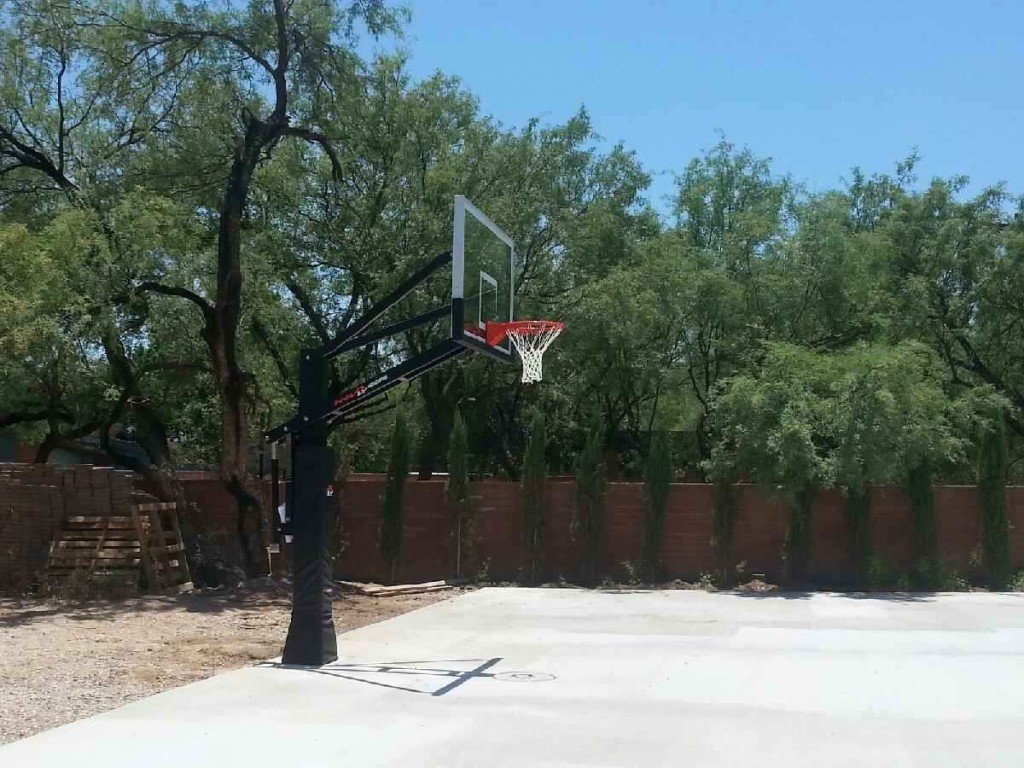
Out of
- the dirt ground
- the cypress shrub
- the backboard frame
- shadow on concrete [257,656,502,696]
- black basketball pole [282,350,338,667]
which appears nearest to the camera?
the dirt ground

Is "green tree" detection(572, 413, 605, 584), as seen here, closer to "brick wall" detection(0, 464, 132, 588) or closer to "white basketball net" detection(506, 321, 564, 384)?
"white basketball net" detection(506, 321, 564, 384)

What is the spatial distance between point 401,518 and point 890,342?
1082 cm

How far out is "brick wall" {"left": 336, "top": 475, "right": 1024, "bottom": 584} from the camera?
827 inches

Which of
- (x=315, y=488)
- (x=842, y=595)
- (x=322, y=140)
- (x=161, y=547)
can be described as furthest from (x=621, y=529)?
(x=315, y=488)

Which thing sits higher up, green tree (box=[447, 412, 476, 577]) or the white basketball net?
the white basketball net

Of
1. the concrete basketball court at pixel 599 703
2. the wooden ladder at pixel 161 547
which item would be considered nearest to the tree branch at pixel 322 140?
the wooden ladder at pixel 161 547

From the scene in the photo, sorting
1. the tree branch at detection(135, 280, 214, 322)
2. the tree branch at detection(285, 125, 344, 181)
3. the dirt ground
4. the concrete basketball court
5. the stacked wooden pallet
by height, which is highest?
the tree branch at detection(285, 125, 344, 181)

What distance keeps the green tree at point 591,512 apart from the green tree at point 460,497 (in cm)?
216

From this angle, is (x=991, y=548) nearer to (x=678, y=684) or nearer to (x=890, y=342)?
(x=890, y=342)

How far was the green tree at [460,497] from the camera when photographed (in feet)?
70.8

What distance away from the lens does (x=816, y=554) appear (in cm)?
2100

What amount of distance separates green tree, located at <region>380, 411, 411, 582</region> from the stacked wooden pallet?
181 inches

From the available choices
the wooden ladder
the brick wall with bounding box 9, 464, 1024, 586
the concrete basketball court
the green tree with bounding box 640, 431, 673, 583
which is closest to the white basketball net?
the concrete basketball court

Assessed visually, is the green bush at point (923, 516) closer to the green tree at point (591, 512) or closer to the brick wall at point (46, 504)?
the green tree at point (591, 512)
